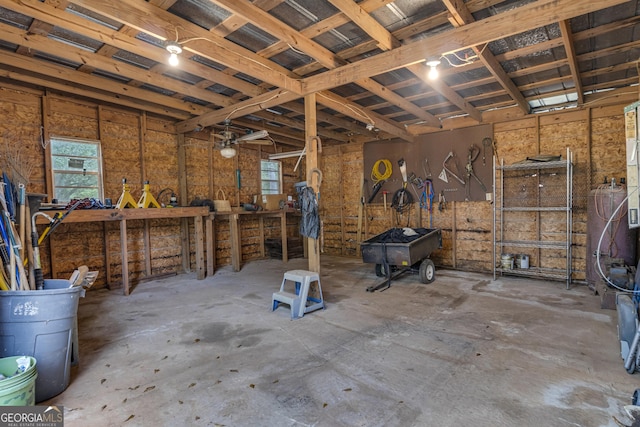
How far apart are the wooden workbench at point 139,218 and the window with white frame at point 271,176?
2326 mm

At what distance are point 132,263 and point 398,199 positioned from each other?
5180mm

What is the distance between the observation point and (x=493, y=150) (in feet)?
18.6

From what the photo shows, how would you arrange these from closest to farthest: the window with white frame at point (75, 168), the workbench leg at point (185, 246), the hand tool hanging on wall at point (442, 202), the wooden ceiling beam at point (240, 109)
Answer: the wooden ceiling beam at point (240, 109) < the window with white frame at point (75, 168) < the workbench leg at point (185, 246) < the hand tool hanging on wall at point (442, 202)

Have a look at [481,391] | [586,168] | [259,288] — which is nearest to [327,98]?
[259,288]

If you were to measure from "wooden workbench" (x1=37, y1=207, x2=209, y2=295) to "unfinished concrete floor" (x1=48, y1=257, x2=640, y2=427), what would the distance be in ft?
2.72

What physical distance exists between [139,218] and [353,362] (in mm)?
3912

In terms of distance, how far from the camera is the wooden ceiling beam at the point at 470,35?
7.79 ft

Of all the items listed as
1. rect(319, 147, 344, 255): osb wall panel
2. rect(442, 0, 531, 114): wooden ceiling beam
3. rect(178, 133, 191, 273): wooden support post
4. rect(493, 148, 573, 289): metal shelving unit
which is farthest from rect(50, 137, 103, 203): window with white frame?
rect(493, 148, 573, 289): metal shelving unit

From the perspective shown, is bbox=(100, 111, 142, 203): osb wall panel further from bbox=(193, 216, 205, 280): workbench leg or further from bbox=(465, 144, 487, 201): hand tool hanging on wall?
bbox=(465, 144, 487, 201): hand tool hanging on wall

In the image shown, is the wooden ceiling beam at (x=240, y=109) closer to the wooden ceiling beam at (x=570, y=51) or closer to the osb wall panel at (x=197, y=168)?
the osb wall panel at (x=197, y=168)

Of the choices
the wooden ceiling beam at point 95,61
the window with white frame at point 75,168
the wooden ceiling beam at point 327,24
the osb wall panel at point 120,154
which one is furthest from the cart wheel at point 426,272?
the window with white frame at point 75,168

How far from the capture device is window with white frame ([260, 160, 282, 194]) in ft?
25.0

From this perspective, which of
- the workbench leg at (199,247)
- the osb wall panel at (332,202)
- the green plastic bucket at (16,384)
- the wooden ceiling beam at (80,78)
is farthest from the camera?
the osb wall panel at (332,202)

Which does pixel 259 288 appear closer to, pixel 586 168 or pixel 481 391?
pixel 481 391
